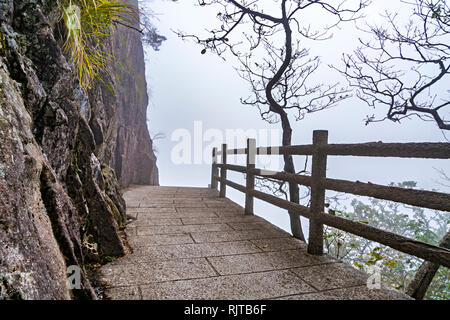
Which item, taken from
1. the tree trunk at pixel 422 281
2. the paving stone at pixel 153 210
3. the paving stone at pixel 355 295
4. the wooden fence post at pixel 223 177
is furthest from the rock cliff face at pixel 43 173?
the tree trunk at pixel 422 281

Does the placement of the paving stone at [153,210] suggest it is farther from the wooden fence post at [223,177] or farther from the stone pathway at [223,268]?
the wooden fence post at [223,177]

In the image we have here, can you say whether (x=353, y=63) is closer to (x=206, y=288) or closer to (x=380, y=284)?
(x=380, y=284)

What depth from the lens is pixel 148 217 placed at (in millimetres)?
3631

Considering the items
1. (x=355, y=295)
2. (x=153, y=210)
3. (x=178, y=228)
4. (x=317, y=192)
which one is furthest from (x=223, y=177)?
(x=355, y=295)

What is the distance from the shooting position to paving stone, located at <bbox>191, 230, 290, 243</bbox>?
2789 millimetres

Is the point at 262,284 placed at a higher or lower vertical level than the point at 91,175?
lower

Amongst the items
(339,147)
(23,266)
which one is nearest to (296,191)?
(339,147)

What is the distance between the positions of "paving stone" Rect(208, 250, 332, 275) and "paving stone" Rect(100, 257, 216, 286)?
0.13 metres

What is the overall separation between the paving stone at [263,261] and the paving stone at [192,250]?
0.13m

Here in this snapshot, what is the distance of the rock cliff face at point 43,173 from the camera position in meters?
0.96

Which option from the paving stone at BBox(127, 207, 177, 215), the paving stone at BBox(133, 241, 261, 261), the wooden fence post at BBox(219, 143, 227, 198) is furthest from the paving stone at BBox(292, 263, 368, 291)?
the wooden fence post at BBox(219, 143, 227, 198)

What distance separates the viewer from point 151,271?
1.93m

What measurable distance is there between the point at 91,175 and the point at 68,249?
3.34 ft

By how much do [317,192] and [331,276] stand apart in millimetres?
739
